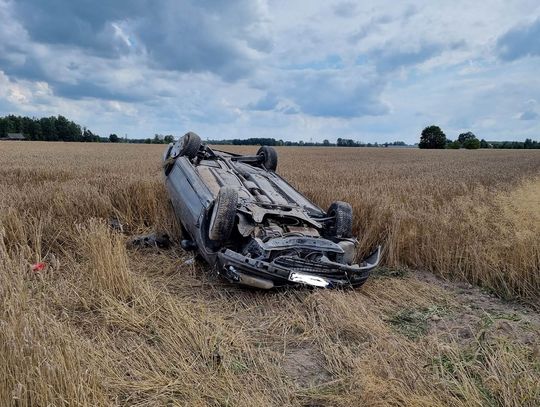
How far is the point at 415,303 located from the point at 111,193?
552 centimetres

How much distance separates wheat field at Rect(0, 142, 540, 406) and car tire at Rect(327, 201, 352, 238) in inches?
26.7

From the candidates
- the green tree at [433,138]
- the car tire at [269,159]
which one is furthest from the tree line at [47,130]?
the car tire at [269,159]

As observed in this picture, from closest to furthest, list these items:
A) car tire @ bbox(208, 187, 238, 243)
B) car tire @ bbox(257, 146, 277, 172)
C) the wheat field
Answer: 1. the wheat field
2. car tire @ bbox(208, 187, 238, 243)
3. car tire @ bbox(257, 146, 277, 172)

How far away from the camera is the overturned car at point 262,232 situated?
13.5 ft

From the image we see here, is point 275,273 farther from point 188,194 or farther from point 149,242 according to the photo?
point 149,242

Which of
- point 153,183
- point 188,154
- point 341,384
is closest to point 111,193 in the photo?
point 153,183

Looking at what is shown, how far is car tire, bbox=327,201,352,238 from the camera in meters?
5.04

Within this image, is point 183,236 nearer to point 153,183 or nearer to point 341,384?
point 153,183

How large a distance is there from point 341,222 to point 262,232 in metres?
1.05

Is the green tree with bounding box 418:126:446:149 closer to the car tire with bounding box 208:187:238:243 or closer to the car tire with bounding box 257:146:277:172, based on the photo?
the car tire with bounding box 257:146:277:172

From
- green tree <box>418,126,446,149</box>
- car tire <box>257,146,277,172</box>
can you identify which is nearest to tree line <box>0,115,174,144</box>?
green tree <box>418,126,446,149</box>

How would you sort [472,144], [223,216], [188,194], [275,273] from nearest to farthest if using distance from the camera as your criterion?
[275,273] → [223,216] → [188,194] → [472,144]

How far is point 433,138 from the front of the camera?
81250mm

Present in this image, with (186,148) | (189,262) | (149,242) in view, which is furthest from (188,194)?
(186,148)
